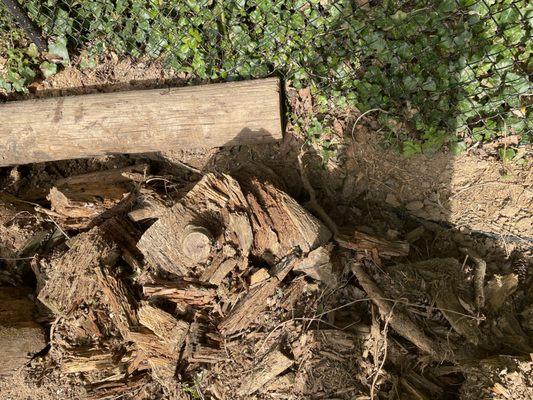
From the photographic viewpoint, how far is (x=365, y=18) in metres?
2.90

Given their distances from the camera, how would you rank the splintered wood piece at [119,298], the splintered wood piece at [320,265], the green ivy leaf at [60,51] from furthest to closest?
the green ivy leaf at [60,51] → the splintered wood piece at [119,298] → the splintered wood piece at [320,265]

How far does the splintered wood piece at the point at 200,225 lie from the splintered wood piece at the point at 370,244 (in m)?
0.60

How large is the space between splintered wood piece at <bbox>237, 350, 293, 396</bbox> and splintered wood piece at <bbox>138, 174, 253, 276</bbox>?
61cm

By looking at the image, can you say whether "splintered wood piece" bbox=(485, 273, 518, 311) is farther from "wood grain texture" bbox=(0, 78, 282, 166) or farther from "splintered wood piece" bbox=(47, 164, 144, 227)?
"splintered wood piece" bbox=(47, 164, 144, 227)

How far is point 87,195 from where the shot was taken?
306cm

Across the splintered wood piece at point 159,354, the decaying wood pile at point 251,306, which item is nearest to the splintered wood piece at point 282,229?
the decaying wood pile at point 251,306

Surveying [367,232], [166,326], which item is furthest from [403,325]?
[166,326]

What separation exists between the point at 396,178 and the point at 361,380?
4.58 ft

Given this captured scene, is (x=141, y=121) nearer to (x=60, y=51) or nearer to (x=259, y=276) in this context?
(x=60, y=51)

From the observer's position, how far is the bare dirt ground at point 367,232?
2.45 metres

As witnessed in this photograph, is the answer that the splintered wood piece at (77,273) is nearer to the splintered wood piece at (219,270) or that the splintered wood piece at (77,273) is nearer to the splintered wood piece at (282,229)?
the splintered wood piece at (219,270)

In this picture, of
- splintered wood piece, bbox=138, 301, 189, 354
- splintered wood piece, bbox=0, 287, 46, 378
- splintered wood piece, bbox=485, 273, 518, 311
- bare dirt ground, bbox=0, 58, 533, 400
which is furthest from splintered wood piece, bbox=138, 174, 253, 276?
splintered wood piece, bbox=485, 273, 518, 311

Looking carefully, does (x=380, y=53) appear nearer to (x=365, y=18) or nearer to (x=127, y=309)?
(x=365, y=18)

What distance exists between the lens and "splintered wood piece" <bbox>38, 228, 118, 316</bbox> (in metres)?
2.87
